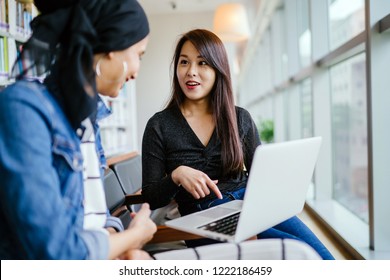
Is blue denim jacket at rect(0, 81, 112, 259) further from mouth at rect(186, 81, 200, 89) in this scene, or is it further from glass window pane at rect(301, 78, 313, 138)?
glass window pane at rect(301, 78, 313, 138)

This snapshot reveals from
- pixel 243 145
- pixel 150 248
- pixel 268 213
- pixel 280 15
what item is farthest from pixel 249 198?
pixel 280 15

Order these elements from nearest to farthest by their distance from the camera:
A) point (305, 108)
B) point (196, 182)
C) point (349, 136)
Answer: point (196, 182), point (349, 136), point (305, 108)

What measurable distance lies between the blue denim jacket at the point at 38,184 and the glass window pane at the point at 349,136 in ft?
7.41

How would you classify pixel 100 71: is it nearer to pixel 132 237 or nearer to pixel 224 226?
pixel 132 237

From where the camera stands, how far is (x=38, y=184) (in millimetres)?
608

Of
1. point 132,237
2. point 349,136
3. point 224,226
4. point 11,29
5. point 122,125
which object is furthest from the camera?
point 122,125

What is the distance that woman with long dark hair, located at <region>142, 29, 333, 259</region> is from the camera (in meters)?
1.18

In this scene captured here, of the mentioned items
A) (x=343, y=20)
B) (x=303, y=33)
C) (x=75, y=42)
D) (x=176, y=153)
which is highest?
(x=303, y=33)

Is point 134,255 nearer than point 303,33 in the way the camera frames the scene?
Yes

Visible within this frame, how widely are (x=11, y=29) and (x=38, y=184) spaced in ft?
5.90

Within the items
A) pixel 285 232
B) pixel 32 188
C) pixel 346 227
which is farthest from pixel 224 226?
pixel 346 227
